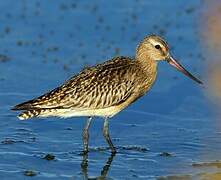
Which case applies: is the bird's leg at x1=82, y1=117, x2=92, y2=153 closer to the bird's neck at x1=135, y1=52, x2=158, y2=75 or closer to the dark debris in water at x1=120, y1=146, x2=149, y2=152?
the dark debris in water at x1=120, y1=146, x2=149, y2=152

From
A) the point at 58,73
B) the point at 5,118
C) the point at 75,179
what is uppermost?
the point at 58,73

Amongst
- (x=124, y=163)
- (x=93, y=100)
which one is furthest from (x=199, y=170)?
(x=93, y=100)

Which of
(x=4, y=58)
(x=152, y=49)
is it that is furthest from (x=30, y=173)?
(x=4, y=58)

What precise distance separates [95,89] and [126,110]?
1703 mm

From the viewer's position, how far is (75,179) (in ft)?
30.5

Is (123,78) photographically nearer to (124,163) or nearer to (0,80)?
(124,163)

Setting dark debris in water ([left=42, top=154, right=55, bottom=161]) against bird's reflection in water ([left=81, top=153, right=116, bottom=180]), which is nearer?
bird's reflection in water ([left=81, top=153, right=116, bottom=180])

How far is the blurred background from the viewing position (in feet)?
31.9

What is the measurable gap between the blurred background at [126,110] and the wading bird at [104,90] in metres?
0.48

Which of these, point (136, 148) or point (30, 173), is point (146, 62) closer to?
point (136, 148)

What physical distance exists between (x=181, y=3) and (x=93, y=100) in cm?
665

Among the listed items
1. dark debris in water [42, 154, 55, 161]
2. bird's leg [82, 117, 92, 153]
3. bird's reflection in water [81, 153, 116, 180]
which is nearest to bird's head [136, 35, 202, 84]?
bird's leg [82, 117, 92, 153]

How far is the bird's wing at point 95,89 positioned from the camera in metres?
10.2

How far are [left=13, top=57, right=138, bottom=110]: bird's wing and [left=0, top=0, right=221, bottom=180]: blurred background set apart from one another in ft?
1.92
